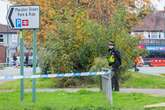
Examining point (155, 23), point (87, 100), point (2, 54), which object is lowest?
point (87, 100)

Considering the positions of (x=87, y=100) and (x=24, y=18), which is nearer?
(x=24, y=18)

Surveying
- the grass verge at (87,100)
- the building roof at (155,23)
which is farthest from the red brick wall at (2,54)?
the grass verge at (87,100)

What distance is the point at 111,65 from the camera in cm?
2178

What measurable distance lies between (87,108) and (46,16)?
24.6 m

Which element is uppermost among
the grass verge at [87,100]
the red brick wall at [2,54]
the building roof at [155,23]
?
the building roof at [155,23]

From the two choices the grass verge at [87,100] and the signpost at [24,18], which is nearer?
the grass verge at [87,100]

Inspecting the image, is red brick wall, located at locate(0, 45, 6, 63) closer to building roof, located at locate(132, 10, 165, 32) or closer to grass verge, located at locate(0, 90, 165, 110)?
building roof, located at locate(132, 10, 165, 32)

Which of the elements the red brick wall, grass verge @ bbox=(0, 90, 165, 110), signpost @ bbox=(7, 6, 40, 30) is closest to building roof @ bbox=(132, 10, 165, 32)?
the red brick wall

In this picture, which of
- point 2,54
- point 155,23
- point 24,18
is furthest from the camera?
point 155,23

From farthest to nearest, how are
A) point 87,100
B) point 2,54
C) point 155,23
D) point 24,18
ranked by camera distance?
point 155,23, point 2,54, point 87,100, point 24,18

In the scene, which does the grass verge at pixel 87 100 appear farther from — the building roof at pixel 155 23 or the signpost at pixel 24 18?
the building roof at pixel 155 23

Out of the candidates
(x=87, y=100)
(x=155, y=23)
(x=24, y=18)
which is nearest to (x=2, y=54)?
(x=155, y=23)

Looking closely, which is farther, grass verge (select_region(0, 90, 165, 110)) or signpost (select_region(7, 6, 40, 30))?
signpost (select_region(7, 6, 40, 30))

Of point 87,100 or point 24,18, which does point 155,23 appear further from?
point 24,18
